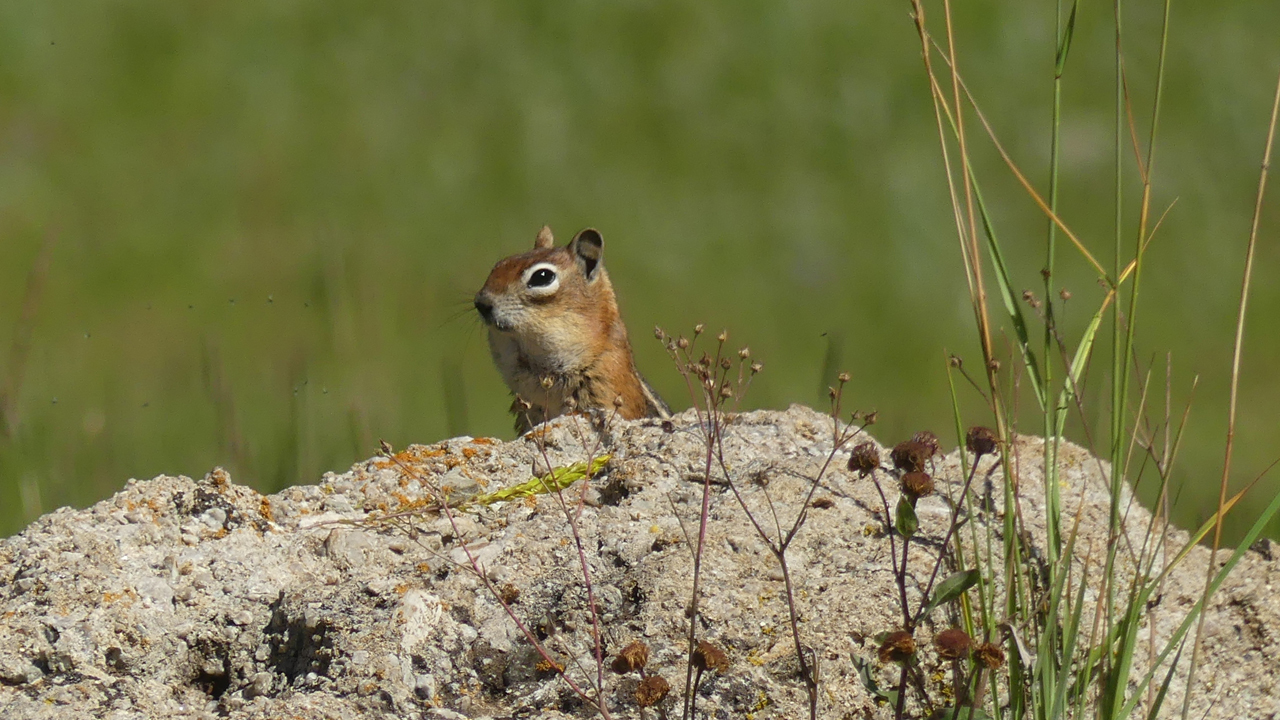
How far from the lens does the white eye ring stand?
5650mm

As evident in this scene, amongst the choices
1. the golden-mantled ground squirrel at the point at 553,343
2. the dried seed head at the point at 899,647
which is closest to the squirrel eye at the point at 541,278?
the golden-mantled ground squirrel at the point at 553,343

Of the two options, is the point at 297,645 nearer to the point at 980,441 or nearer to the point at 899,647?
the point at 899,647

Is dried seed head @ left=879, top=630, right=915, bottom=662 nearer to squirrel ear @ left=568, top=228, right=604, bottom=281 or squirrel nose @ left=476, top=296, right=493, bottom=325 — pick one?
squirrel nose @ left=476, top=296, right=493, bottom=325

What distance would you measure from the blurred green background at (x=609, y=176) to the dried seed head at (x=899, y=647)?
5.12 meters

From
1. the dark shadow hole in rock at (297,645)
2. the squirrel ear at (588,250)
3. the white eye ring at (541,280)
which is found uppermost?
the squirrel ear at (588,250)

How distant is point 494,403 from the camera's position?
7.90 m

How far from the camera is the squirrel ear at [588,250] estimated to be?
19.7ft

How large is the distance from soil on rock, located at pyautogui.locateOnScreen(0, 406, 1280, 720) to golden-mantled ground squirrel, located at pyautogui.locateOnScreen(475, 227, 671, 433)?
85.6 inches

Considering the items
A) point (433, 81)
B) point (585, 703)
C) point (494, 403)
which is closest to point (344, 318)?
point (494, 403)

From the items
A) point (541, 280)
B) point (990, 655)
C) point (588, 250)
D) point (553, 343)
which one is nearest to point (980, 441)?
point (990, 655)

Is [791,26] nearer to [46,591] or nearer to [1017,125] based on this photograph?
[1017,125]

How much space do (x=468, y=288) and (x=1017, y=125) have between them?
13.9 ft

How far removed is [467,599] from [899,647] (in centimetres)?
91

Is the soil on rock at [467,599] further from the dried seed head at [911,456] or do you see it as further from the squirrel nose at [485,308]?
the squirrel nose at [485,308]
